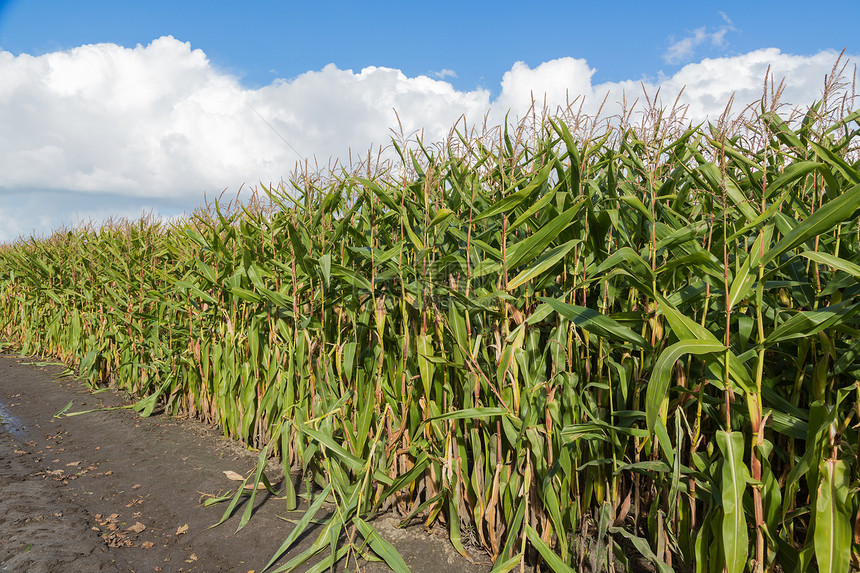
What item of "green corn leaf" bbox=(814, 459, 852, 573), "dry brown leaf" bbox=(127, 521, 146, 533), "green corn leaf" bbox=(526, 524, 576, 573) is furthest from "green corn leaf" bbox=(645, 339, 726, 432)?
"dry brown leaf" bbox=(127, 521, 146, 533)

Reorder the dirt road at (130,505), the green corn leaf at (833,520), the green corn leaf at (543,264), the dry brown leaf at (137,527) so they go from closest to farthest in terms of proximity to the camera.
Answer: the green corn leaf at (833,520), the green corn leaf at (543,264), the dirt road at (130,505), the dry brown leaf at (137,527)

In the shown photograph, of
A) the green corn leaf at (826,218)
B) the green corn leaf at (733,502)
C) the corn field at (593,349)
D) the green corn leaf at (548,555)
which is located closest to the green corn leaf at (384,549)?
the corn field at (593,349)

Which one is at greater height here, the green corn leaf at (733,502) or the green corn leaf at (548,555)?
the green corn leaf at (733,502)

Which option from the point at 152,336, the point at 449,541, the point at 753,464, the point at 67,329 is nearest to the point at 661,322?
the point at 753,464

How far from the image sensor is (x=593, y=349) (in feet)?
6.77

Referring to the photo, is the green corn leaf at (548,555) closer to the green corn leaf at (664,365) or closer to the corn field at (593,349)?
the corn field at (593,349)

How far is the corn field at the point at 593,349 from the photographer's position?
159 centimetres

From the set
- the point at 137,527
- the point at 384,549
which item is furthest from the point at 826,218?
the point at 137,527

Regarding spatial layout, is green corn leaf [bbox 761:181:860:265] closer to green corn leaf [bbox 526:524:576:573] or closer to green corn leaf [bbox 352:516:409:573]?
green corn leaf [bbox 526:524:576:573]

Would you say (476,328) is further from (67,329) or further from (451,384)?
(67,329)

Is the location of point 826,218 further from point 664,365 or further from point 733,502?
point 733,502

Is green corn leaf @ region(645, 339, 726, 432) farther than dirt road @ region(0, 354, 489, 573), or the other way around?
dirt road @ region(0, 354, 489, 573)

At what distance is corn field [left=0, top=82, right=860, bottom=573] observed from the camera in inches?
62.7

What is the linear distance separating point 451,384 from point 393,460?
515 millimetres
